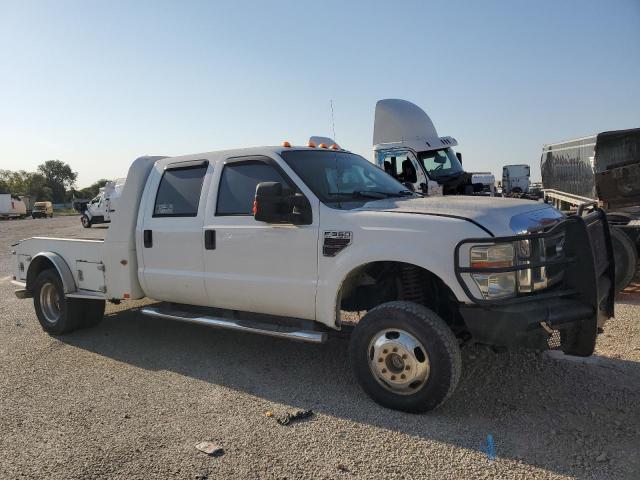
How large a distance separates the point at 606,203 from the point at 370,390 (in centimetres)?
801

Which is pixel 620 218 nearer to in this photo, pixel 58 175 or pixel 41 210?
pixel 41 210

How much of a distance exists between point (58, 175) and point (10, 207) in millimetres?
81904

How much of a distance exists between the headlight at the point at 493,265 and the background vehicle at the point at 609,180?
2.26 m

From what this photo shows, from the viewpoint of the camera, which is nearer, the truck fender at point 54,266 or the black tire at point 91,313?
the truck fender at point 54,266

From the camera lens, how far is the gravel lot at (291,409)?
3068mm

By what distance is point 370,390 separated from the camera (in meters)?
3.85

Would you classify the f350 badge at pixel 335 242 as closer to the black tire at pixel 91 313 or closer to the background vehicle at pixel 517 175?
the black tire at pixel 91 313

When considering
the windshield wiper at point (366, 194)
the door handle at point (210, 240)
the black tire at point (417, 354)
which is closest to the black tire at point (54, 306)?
the door handle at point (210, 240)

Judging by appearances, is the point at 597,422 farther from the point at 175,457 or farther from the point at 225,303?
the point at 225,303

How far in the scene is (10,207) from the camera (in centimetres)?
5334

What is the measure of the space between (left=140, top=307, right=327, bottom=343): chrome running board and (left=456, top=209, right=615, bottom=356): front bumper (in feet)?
3.99

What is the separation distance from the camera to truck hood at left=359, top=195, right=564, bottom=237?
11.5ft

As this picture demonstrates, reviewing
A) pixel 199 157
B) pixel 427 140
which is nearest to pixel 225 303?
pixel 199 157

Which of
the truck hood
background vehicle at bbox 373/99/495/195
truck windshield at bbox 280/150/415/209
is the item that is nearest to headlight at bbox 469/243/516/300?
the truck hood
